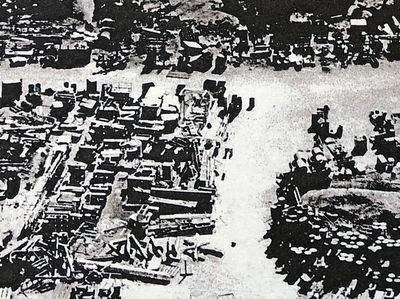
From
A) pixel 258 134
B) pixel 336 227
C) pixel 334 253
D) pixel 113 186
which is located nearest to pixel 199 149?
pixel 258 134

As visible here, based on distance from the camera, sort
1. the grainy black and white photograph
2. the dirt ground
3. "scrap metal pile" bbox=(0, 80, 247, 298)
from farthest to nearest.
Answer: "scrap metal pile" bbox=(0, 80, 247, 298), the grainy black and white photograph, the dirt ground

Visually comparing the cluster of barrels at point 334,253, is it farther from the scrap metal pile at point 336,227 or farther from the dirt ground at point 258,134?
the dirt ground at point 258,134

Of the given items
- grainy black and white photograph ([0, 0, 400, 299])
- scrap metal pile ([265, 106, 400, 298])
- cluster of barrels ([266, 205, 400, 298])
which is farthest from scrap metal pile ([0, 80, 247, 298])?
scrap metal pile ([265, 106, 400, 298])

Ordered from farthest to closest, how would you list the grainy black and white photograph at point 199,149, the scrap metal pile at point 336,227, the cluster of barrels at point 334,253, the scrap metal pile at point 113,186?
the scrap metal pile at point 113,186, the grainy black and white photograph at point 199,149, the scrap metal pile at point 336,227, the cluster of barrels at point 334,253

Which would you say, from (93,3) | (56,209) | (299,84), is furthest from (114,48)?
(56,209)

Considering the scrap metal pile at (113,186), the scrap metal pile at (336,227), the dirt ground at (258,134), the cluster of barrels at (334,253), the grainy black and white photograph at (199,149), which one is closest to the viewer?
the cluster of barrels at (334,253)

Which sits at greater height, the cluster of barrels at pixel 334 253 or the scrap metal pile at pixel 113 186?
the cluster of barrels at pixel 334 253

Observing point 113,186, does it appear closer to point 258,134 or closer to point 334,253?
point 258,134

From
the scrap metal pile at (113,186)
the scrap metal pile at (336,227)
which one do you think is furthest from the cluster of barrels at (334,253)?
the scrap metal pile at (113,186)

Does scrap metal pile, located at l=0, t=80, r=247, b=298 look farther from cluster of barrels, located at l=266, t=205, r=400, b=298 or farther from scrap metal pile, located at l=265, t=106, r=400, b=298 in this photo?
scrap metal pile, located at l=265, t=106, r=400, b=298
